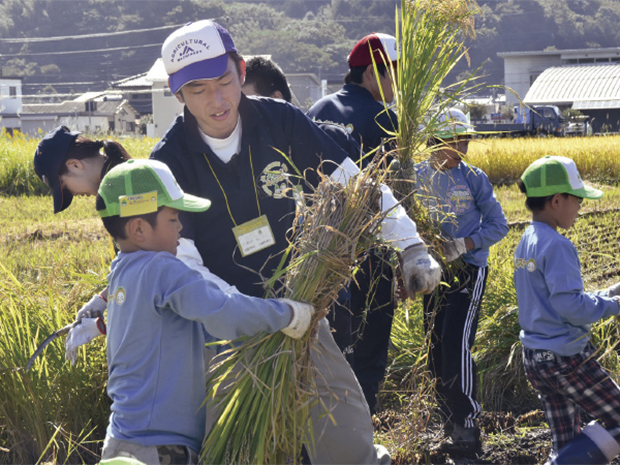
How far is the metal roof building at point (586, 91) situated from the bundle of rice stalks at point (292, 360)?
40.5m

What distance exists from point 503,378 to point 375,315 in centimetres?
104

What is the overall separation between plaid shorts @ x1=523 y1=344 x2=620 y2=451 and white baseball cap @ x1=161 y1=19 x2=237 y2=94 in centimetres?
161

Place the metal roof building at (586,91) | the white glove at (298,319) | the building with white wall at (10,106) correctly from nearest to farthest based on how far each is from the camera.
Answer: the white glove at (298,319), the metal roof building at (586,91), the building with white wall at (10,106)

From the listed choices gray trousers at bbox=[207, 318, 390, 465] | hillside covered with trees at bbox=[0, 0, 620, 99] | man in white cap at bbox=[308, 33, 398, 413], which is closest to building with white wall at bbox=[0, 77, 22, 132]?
hillside covered with trees at bbox=[0, 0, 620, 99]

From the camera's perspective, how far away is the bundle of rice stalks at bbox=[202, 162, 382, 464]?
2.20m

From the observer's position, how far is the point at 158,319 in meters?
2.13

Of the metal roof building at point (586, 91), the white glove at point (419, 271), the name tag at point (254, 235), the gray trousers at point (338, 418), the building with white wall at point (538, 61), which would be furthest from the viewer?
the building with white wall at point (538, 61)

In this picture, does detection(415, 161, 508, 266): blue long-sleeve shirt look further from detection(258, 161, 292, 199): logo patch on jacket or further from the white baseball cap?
the white baseball cap

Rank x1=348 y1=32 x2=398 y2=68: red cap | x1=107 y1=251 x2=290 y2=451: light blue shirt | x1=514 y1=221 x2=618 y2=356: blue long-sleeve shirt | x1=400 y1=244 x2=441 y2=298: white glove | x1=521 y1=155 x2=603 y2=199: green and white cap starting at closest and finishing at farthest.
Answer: x1=107 y1=251 x2=290 y2=451: light blue shirt, x1=400 y1=244 x2=441 y2=298: white glove, x1=514 y1=221 x2=618 y2=356: blue long-sleeve shirt, x1=521 y1=155 x2=603 y2=199: green and white cap, x1=348 y1=32 x2=398 y2=68: red cap

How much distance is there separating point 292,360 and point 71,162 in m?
1.41

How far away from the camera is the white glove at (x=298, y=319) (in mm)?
2160

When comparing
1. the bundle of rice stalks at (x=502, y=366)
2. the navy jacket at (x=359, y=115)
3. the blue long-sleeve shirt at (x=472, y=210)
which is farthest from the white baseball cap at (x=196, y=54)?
the bundle of rice stalks at (x=502, y=366)

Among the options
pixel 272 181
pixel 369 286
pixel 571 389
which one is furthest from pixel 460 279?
pixel 272 181

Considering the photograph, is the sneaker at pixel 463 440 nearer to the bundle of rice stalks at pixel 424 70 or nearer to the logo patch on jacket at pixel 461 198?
the bundle of rice stalks at pixel 424 70
